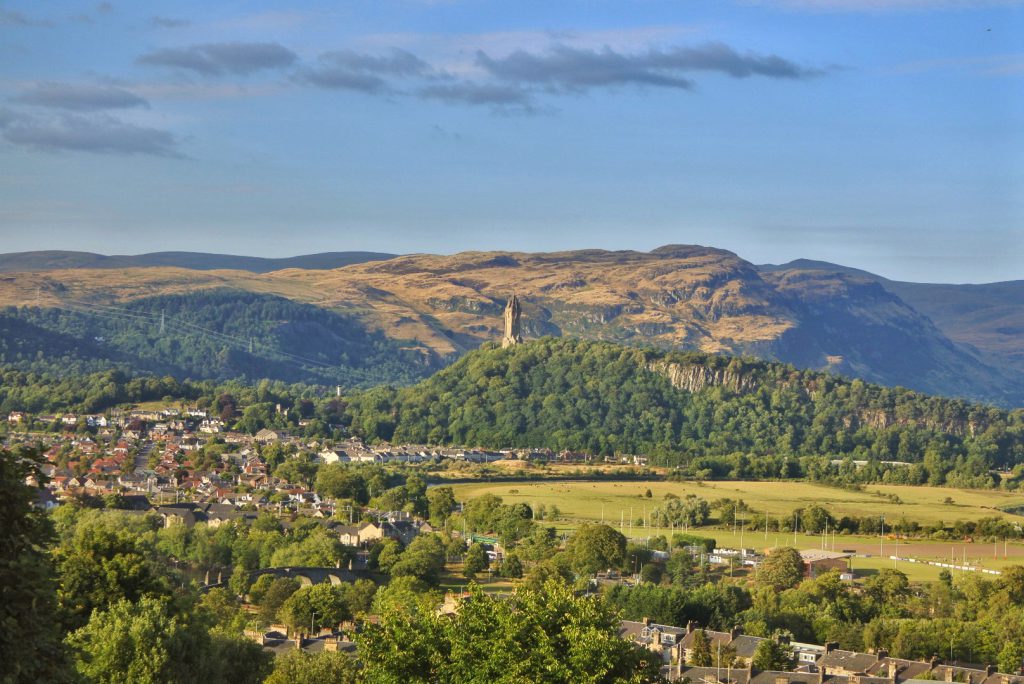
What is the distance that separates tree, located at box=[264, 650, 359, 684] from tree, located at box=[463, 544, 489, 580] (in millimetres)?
38400

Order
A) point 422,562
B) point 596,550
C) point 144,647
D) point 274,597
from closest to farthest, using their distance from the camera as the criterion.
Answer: point 144,647, point 274,597, point 422,562, point 596,550

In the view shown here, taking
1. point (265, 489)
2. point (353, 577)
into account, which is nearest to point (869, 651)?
point (353, 577)

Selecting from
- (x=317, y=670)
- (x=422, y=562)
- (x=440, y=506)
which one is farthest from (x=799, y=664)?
(x=440, y=506)

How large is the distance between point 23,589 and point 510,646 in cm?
1752

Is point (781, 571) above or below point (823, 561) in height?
above

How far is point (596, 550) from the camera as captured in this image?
8562 centimetres

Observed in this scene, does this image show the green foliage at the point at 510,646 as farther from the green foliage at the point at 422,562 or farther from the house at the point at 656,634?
the green foliage at the point at 422,562

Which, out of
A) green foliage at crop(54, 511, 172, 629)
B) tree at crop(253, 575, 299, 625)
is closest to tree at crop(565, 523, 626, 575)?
tree at crop(253, 575, 299, 625)

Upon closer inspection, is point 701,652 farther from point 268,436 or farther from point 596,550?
point 268,436

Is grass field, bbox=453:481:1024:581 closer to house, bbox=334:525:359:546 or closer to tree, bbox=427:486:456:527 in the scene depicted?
tree, bbox=427:486:456:527

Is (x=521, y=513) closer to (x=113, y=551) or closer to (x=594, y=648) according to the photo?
(x=113, y=551)

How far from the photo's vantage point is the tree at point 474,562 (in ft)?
277

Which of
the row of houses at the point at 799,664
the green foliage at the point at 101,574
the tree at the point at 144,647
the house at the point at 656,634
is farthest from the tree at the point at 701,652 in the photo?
the tree at the point at 144,647

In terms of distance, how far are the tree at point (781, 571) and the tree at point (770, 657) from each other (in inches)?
883
